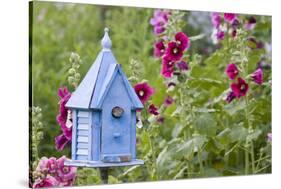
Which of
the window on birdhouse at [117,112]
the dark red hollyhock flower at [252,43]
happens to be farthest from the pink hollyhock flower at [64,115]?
the dark red hollyhock flower at [252,43]

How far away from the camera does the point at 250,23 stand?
5.28 meters

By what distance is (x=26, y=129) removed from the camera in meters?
4.68

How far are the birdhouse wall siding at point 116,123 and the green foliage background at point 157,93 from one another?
0.39m

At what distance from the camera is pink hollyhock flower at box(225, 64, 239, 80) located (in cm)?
513

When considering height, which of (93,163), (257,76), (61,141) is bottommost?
(93,163)

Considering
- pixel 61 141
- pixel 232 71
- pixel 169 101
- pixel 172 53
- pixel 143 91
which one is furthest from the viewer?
pixel 169 101

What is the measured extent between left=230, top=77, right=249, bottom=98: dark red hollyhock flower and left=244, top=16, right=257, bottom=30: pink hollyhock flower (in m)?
0.45

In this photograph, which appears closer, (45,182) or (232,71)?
(45,182)

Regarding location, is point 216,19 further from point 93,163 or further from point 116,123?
point 93,163

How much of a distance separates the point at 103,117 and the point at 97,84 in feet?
0.58

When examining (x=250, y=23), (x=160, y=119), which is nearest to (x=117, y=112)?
(x=160, y=119)
